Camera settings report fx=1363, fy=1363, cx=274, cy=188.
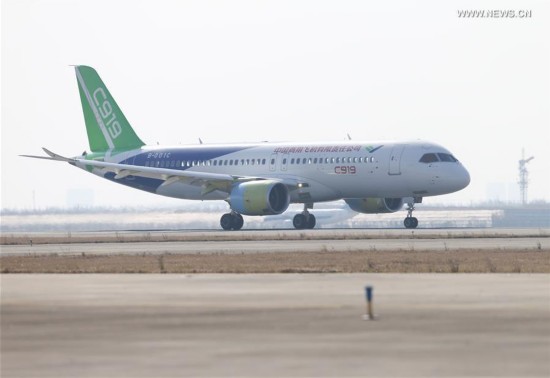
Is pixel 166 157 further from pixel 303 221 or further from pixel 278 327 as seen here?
pixel 278 327

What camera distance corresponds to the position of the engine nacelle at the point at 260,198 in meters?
73.2

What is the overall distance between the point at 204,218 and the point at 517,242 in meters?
61.0

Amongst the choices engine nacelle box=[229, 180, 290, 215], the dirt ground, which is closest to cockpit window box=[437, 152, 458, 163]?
engine nacelle box=[229, 180, 290, 215]

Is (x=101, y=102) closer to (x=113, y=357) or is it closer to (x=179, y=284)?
(x=179, y=284)

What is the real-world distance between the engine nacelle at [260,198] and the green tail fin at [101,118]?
1306 centimetres

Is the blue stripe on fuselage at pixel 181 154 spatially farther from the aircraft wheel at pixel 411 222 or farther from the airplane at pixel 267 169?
the aircraft wheel at pixel 411 222

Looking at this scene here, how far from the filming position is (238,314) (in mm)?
25156

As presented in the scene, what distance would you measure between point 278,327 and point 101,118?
214ft

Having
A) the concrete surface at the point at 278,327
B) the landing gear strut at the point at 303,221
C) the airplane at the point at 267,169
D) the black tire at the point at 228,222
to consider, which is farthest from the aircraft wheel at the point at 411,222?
the concrete surface at the point at 278,327

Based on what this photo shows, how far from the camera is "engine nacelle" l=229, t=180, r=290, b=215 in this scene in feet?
240

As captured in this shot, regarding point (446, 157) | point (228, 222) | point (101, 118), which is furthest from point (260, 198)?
point (101, 118)

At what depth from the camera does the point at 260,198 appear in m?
73.1

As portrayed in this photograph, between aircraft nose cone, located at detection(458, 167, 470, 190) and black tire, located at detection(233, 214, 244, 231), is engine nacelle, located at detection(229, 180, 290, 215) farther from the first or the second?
aircraft nose cone, located at detection(458, 167, 470, 190)

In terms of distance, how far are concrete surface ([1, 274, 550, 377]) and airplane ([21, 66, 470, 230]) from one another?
38036mm
